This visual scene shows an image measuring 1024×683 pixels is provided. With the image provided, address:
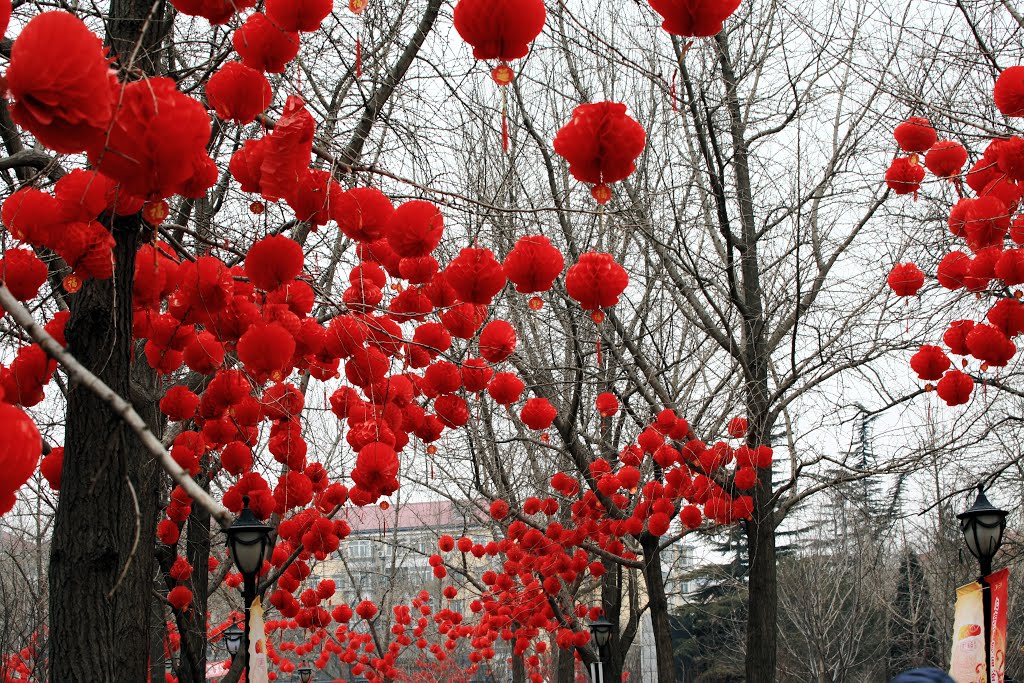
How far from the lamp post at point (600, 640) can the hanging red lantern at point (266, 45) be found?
973 centimetres

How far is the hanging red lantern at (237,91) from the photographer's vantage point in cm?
357

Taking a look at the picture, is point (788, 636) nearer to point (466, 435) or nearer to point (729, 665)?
point (729, 665)

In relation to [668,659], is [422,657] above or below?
below

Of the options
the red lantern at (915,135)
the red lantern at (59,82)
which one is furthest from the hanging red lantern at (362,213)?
the red lantern at (915,135)

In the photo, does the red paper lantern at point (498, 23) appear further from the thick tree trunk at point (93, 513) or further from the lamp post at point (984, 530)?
the lamp post at point (984, 530)

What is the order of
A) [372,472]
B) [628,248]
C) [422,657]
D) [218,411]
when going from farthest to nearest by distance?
[422,657]
[628,248]
[372,472]
[218,411]

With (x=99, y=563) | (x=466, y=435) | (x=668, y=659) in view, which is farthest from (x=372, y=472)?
(x=668, y=659)

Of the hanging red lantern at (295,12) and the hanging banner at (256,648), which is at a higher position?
the hanging red lantern at (295,12)

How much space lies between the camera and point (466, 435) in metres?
11.5

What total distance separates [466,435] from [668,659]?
371 cm

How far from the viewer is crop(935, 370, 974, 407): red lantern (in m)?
7.27

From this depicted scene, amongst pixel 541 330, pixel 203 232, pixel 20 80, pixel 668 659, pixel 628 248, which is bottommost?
pixel 668 659

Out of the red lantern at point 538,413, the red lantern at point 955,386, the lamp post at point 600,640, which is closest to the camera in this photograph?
the red lantern at point 955,386

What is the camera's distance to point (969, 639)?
5.67 meters
